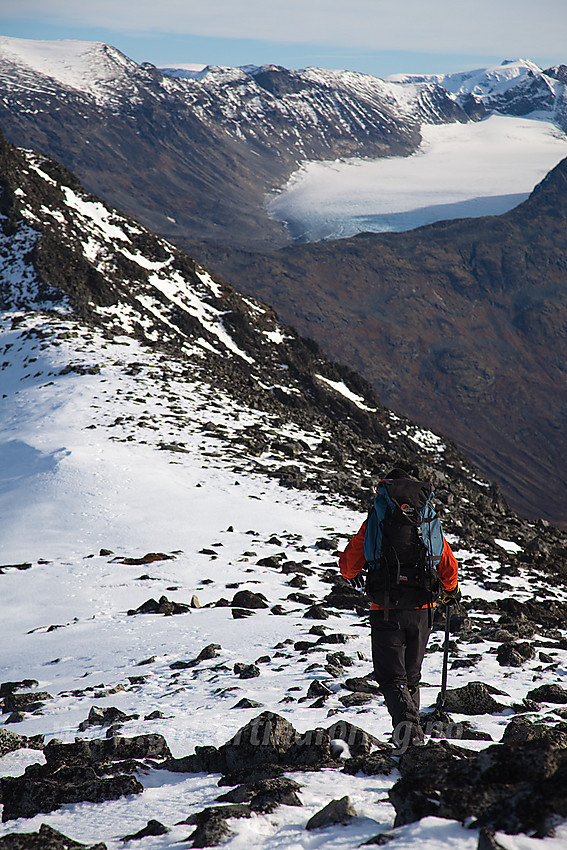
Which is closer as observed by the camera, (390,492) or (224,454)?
(390,492)

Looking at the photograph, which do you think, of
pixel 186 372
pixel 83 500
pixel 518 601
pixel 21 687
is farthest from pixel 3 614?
pixel 186 372

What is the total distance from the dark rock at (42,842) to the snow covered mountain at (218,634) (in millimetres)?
17

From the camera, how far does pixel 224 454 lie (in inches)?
1017

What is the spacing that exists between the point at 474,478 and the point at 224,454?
40.3 meters

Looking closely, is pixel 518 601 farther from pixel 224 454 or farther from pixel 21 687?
pixel 224 454

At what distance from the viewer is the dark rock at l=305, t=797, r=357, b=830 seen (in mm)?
4672

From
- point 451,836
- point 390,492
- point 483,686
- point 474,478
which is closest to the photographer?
point 451,836

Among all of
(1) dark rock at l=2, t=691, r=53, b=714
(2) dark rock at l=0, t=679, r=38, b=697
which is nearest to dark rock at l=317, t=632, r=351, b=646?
(1) dark rock at l=2, t=691, r=53, b=714

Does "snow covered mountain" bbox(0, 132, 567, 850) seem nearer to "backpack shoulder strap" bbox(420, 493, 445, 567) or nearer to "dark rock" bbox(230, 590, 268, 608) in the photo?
"dark rock" bbox(230, 590, 268, 608)

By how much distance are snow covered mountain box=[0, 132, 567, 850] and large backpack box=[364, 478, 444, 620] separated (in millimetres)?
1279

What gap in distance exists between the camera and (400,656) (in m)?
6.61

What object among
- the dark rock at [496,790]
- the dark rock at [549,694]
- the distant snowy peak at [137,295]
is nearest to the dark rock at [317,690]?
the dark rock at [549,694]

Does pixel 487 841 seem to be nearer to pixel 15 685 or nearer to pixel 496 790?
pixel 496 790

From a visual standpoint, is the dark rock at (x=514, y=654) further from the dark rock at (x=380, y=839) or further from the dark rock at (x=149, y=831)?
the dark rock at (x=149, y=831)
